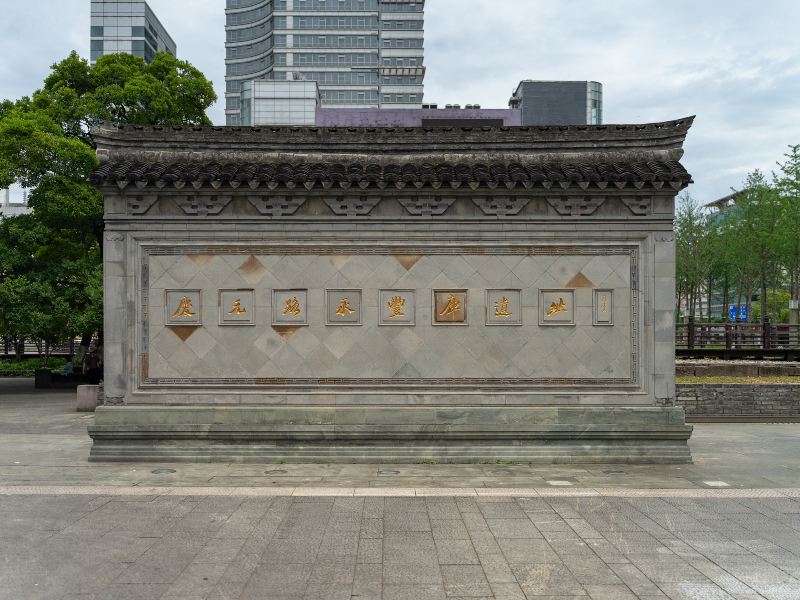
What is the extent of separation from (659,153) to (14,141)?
20813mm

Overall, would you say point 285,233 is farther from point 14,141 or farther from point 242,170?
point 14,141

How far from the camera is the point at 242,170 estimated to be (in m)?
11.1

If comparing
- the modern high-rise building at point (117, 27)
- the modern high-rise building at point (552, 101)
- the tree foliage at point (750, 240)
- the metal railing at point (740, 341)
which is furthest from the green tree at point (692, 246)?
the modern high-rise building at point (117, 27)

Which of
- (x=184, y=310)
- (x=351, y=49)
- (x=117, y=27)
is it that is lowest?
(x=184, y=310)

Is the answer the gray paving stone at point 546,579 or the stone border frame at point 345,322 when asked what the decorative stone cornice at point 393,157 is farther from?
the gray paving stone at point 546,579

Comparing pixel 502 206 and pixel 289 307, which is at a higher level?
pixel 502 206

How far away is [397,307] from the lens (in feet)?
37.6

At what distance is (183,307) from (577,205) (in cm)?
761

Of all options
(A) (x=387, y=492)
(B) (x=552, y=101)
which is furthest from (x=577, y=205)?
(B) (x=552, y=101)

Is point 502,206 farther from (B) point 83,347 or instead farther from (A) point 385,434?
(B) point 83,347

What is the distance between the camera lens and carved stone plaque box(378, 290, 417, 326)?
11.5 metres

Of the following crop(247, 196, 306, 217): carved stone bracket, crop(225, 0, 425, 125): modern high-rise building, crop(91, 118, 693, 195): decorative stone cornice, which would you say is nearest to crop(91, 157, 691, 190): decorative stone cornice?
crop(91, 118, 693, 195): decorative stone cornice

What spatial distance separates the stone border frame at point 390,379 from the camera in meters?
11.3

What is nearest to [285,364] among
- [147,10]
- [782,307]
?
[782,307]
